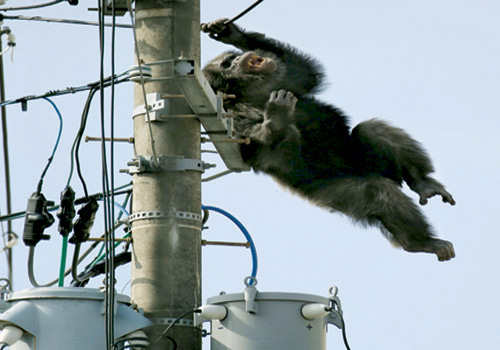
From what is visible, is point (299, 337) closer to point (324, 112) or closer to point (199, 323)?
point (199, 323)

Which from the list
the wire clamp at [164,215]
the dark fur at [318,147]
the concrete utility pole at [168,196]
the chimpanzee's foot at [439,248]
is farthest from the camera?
the dark fur at [318,147]

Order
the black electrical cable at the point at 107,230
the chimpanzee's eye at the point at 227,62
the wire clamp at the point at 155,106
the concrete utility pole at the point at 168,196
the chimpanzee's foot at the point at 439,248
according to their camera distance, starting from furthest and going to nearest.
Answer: the chimpanzee's eye at the point at 227,62
the chimpanzee's foot at the point at 439,248
the wire clamp at the point at 155,106
the concrete utility pole at the point at 168,196
the black electrical cable at the point at 107,230

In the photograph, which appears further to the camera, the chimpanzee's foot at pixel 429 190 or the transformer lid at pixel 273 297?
the chimpanzee's foot at pixel 429 190

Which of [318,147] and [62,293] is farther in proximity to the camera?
[318,147]

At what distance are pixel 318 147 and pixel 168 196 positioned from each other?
7.74 ft

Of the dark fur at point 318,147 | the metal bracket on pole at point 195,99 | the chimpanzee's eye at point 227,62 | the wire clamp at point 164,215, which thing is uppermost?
the chimpanzee's eye at point 227,62

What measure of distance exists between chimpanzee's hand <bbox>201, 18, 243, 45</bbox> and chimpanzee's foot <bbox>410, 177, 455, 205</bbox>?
5.88 ft

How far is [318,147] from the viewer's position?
7.68 metres

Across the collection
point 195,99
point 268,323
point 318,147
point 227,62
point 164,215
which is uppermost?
point 227,62

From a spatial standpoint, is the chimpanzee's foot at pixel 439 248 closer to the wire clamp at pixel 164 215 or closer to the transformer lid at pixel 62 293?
the wire clamp at pixel 164 215

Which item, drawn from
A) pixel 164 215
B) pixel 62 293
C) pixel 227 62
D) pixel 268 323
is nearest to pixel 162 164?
pixel 164 215

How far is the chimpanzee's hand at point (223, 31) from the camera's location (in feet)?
24.1

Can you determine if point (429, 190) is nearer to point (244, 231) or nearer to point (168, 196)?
point (244, 231)

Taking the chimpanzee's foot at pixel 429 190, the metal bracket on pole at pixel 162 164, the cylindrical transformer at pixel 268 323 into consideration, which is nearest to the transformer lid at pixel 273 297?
the cylindrical transformer at pixel 268 323
